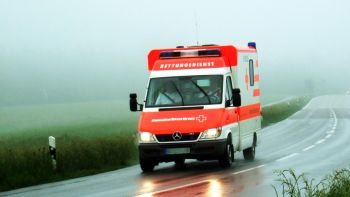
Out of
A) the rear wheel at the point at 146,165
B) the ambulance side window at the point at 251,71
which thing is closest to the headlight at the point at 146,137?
the rear wheel at the point at 146,165

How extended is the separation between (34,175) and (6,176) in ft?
2.70

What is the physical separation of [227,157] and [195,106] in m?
1.34

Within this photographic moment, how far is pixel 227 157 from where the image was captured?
60.2 ft

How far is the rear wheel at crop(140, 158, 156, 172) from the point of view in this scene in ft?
60.1

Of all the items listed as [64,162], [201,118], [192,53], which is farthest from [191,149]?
[64,162]

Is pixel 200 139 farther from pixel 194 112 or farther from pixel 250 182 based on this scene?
pixel 250 182

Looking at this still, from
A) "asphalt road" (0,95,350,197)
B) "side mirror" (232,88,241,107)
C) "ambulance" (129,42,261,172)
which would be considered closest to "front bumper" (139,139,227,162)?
"ambulance" (129,42,261,172)

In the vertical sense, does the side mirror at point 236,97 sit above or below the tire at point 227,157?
above

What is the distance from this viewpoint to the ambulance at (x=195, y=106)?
1764 centimetres

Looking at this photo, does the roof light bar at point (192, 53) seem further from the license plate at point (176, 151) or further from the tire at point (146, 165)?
the license plate at point (176, 151)

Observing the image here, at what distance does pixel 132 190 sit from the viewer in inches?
564

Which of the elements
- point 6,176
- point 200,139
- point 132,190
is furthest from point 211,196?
point 6,176

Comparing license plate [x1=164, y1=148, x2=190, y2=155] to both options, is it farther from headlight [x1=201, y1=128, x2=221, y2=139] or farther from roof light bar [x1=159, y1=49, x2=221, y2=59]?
roof light bar [x1=159, y1=49, x2=221, y2=59]

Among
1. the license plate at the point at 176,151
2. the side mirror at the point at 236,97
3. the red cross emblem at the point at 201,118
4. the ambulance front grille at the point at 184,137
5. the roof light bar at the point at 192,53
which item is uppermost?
the roof light bar at the point at 192,53
